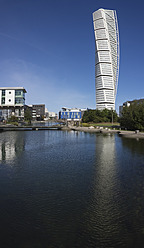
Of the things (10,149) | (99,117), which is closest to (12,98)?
(99,117)

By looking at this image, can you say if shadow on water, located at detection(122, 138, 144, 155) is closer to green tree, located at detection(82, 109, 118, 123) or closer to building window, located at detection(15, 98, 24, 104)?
green tree, located at detection(82, 109, 118, 123)

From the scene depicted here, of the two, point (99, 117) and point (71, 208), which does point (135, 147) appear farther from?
point (99, 117)

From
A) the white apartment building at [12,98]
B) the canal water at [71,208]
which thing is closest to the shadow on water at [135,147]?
the canal water at [71,208]

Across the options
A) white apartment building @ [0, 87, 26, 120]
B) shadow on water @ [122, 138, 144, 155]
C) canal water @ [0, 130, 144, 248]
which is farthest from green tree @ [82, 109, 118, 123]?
canal water @ [0, 130, 144, 248]

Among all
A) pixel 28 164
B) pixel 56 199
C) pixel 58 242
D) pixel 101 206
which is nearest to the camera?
pixel 58 242

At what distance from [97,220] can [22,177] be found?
892cm

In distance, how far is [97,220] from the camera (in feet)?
28.6

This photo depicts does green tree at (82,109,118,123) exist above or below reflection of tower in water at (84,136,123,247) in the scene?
above

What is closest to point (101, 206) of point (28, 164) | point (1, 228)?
point (1, 228)

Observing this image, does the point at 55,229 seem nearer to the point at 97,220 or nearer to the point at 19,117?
the point at 97,220

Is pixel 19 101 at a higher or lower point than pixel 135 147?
higher

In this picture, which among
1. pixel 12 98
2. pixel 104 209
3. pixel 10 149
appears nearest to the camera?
pixel 104 209

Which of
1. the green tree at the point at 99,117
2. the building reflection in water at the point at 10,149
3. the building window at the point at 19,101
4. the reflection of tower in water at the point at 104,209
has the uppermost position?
the building window at the point at 19,101

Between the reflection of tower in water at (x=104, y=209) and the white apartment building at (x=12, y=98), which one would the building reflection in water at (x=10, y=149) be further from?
the white apartment building at (x=12, y=98)
